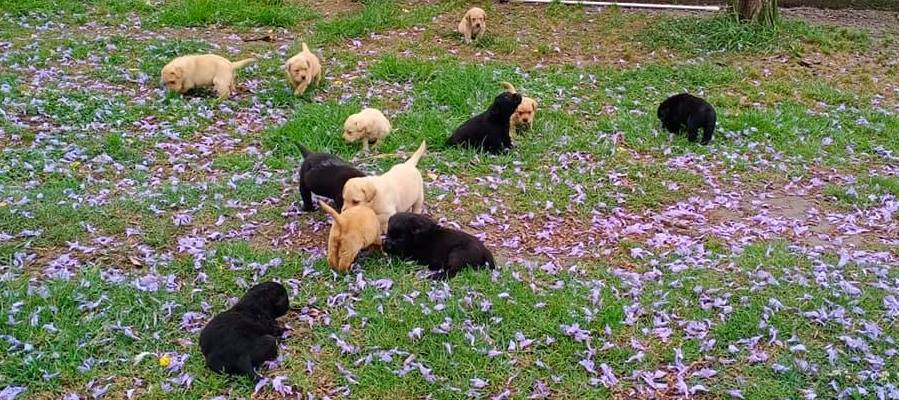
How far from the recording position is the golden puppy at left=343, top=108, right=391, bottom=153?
618cm

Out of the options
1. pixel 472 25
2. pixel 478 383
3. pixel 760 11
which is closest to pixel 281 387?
pixel 478 383

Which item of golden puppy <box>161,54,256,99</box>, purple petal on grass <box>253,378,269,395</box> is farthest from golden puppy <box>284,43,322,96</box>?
purple petal on grass <box>253,378,269,395</box>

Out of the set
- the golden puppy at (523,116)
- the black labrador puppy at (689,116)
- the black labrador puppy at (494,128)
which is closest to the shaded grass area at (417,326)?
the black labrador puppy at (494,128)

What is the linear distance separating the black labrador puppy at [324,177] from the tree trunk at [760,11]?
20.6ft

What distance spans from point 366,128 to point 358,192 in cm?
170

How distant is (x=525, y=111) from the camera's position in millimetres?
6547

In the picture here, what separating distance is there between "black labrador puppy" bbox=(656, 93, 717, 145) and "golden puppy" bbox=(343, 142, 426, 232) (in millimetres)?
2604

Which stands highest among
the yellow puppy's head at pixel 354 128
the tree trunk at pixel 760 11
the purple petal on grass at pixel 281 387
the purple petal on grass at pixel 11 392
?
the tree trunk at pixel 760 11

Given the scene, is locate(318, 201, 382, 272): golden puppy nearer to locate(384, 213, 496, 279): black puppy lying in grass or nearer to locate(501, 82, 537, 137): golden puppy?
locate(384, 213, 496, 279): black puppy lying in grass

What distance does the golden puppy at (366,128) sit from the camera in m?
6.18

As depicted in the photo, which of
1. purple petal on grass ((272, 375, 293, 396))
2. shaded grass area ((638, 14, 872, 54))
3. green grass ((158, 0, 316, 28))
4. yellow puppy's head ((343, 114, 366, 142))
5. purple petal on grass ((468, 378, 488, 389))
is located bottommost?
purple petal on grass ((468, 378, 488, 389))

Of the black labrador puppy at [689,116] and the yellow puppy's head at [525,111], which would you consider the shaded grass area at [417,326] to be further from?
the yellow puppy's head at [525,111]

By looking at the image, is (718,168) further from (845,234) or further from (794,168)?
(845,234)

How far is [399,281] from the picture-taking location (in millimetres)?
4312
